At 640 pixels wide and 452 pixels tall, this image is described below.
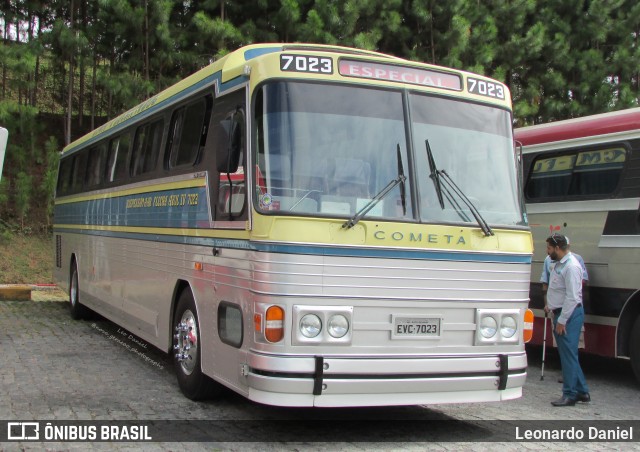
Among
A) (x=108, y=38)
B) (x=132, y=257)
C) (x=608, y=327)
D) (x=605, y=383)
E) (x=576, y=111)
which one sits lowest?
(x=605, y=383)

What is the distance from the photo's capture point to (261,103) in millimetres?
5977

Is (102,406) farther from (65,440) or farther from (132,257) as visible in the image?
(132,257)

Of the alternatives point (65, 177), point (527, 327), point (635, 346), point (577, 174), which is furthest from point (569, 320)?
point (65, 177)

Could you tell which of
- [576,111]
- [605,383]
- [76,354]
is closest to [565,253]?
[605,383]

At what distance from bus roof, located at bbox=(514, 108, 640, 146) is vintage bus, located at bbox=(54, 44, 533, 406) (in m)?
3.15

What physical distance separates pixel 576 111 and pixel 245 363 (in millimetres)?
17905

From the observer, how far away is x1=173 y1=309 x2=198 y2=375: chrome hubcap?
7246 millimetres

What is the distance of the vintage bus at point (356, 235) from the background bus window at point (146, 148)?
192cm

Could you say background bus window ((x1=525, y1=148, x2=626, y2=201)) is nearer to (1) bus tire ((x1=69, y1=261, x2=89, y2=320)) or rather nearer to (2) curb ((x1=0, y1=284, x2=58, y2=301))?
(1) bus tire ((x1=69, y1=261, x2=89, y2=320))

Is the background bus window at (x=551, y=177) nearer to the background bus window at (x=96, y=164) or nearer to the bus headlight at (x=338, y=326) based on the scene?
the bus headlight at (x=338, y=326)

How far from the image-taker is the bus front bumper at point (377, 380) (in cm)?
554

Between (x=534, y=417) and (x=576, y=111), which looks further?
(x=576, y=111)

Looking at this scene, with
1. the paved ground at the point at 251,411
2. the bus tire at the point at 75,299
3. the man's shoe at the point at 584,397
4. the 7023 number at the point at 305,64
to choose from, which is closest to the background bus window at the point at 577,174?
the paved ground at the point at 251,411

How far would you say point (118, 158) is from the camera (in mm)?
10852
